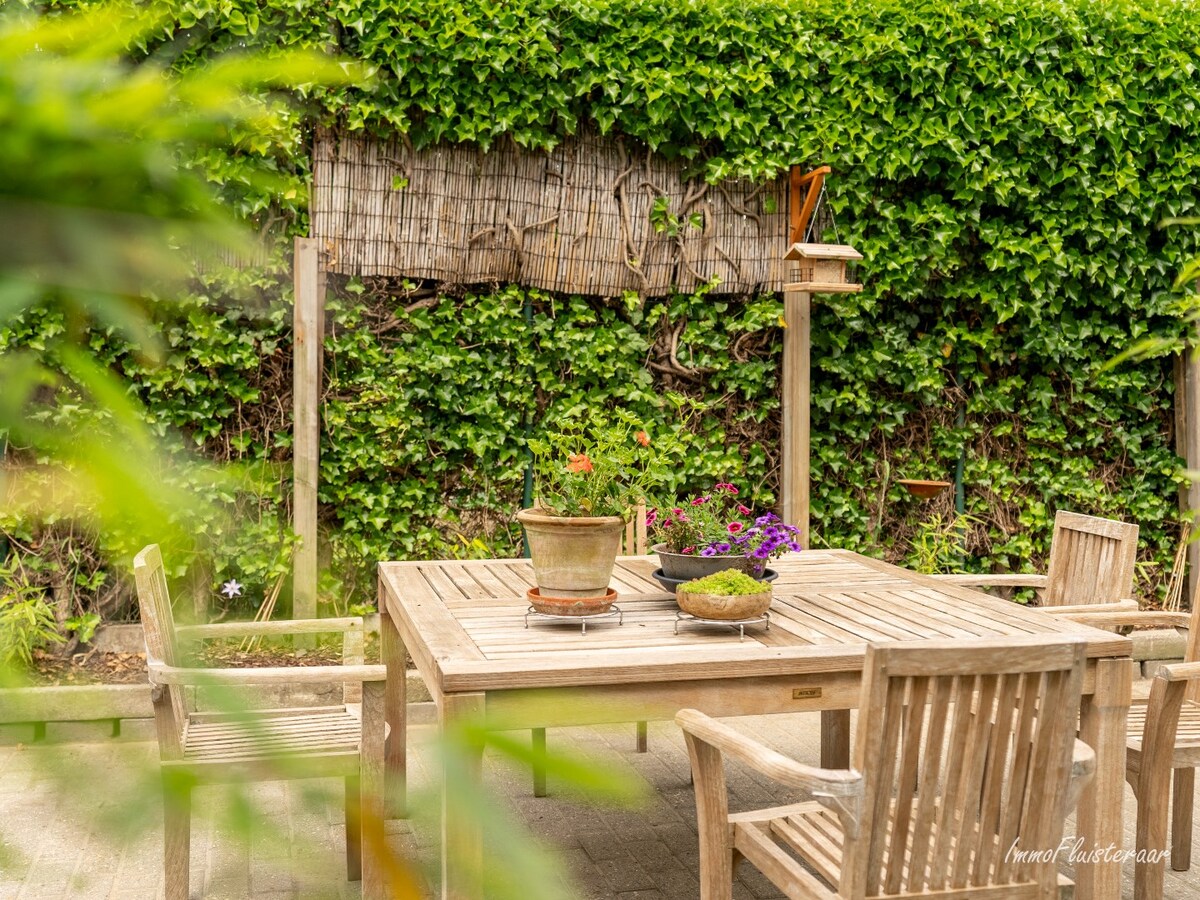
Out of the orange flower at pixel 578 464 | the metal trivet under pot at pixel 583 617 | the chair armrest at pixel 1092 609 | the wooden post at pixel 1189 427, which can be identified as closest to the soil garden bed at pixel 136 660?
the metal trivet under pot at pixel 583 617

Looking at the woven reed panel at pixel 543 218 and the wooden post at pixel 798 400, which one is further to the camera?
the wooden post at pixel 798 400

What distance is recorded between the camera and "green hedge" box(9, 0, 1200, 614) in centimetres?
460

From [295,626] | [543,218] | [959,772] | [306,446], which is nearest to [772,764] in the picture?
[959,772]

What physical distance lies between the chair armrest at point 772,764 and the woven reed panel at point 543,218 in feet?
9.60

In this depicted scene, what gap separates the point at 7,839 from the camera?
0.36 m

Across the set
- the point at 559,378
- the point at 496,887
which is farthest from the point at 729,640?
the point at 559,378

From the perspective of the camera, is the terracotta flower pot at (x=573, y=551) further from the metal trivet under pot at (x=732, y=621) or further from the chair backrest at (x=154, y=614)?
the chair backrest at (x=154, y=614)

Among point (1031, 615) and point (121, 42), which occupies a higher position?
point (121, 42)

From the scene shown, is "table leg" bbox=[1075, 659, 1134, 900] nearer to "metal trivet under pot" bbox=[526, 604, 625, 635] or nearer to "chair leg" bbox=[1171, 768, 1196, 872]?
"chair leg" bbox=[1171, 768, 1196, 872]

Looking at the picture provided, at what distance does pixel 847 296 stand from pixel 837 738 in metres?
2.22

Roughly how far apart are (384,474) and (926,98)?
9.68ft

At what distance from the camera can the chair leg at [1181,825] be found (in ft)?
10.0

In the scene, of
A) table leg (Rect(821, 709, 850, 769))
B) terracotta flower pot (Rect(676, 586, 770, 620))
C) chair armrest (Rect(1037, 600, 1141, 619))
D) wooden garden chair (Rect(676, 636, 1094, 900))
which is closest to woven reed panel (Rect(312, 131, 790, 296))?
table leg (Rect(821, 709, 850, 769))

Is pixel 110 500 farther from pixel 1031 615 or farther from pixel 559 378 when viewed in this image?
pixel 559 378
